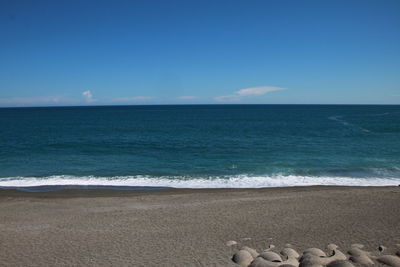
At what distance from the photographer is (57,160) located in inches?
1024

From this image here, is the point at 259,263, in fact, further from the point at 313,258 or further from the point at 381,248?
the point at 381,248

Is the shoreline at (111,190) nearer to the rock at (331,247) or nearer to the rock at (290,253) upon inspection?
the rock at (331,247)

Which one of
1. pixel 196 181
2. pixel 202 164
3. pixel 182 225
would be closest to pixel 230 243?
pixel 182 225

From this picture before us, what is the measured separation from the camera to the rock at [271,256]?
7.69 meters

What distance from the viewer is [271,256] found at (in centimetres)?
781

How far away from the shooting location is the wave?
18.8m

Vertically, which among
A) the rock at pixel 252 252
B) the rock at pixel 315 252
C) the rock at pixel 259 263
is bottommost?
the rock at pixel 252 252

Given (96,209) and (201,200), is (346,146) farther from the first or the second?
(96,209)

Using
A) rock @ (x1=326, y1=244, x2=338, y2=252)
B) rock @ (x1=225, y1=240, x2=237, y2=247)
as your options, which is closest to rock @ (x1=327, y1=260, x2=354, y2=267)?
rock @ (x1=326, y1=244, x2=338, y2=252)

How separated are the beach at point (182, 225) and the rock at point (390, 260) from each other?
853 millimetres

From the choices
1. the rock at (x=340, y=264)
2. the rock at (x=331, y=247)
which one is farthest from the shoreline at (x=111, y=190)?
the rock at (x=340, y=264)

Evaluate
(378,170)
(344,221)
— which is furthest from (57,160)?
(378,170)

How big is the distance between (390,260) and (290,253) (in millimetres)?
2836

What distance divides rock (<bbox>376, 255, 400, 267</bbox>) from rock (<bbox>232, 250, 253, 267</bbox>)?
3.91 m
